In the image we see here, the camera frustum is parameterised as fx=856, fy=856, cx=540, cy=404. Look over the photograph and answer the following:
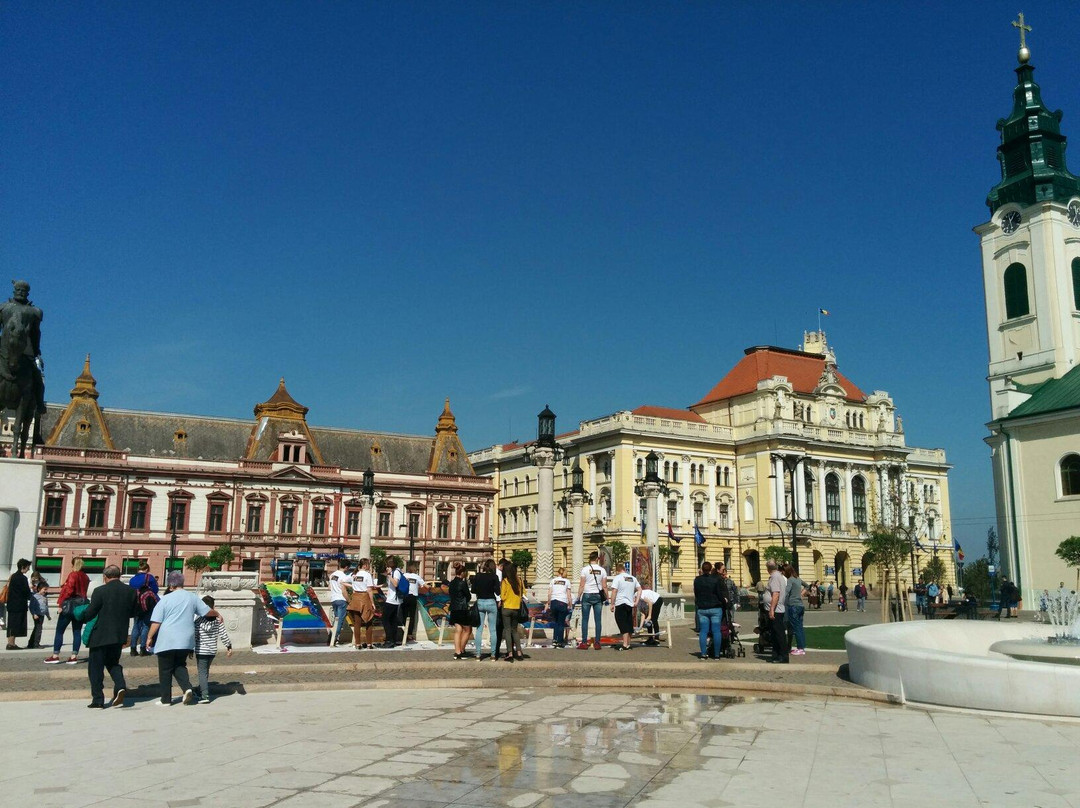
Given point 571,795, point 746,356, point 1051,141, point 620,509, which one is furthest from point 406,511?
point 571,795

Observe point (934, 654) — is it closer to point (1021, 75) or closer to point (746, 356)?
point (1021, 75)

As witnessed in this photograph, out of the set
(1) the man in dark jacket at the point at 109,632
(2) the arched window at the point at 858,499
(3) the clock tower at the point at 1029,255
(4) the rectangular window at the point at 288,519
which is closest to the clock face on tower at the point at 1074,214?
(3) the clock tower at the point at 1029,255

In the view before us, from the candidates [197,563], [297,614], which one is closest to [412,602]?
[297,614]

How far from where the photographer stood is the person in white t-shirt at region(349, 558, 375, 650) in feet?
58.5

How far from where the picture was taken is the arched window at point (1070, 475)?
1609 inches

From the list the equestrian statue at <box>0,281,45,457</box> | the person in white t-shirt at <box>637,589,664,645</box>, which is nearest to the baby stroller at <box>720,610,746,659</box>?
the person in white t-shirt at <box>637,589,664,645</box>

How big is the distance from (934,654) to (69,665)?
13475mm

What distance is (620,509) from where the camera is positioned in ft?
233

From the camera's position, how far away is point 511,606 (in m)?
15.8

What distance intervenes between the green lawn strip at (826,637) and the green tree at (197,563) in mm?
43582

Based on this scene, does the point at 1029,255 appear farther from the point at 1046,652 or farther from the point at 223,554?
the point at 223,554

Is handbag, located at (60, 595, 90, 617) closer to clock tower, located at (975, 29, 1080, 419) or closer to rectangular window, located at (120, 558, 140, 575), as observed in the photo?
clock tower, located at (975, 29, 1080, 419)

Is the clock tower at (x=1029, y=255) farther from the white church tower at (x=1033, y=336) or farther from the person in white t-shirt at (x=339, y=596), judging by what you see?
the person in white t-shirt at (x=339, y=596)

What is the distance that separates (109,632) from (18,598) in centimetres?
706
